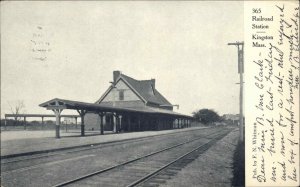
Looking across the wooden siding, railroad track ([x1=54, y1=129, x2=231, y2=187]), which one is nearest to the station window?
the wooden siding

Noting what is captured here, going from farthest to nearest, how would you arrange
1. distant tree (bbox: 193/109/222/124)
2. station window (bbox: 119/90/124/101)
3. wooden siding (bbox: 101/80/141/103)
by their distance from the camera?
distant tree (bbox: 193/109/222/124) → station window (bbox: 119/90/124/101) → wooden siding (bbox: 101/80/141/103)

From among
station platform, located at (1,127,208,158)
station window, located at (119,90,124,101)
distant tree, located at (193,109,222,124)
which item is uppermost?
station window, located at (119,90,124,101)

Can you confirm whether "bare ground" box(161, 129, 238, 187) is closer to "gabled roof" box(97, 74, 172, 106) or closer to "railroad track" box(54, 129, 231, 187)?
"railroad track" box(54, 129, 231, 187)

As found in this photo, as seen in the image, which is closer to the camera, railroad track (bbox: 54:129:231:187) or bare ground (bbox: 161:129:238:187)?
railroad track (bbox: 54:129:231:187)

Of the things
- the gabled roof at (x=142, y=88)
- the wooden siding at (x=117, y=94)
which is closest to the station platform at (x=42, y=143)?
the wooden siding at (x=117, y=94)

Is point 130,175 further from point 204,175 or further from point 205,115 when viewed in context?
point 205,115

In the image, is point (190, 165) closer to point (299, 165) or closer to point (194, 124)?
→ point (299, 165)

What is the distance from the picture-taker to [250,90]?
5129 millimetres

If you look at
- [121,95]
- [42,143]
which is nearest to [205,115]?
[121,95]

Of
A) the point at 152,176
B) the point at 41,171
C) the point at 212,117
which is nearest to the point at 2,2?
the point at 41,171

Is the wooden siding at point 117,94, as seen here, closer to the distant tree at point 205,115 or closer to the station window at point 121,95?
the station window at point 121,95

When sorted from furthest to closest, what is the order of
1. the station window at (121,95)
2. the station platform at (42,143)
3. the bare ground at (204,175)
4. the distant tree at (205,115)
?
the distant tree at (205,115) < the station window at (121,95) < the station platform at (42,143) < the bare ground at (204,175)

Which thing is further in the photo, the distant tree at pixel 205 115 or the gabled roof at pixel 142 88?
the distant tree at pixel 205 115

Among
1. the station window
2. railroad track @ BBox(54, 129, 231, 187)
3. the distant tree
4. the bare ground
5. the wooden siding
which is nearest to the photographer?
railroad track @ BBox(54, 129, 231, 187)
